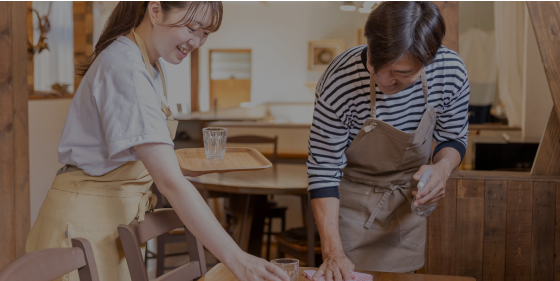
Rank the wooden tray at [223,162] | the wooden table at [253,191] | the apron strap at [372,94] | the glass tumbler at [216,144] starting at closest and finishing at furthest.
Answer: the wooden tray at [223,162], the apron strap at [372,94], the glass tumbler at [216,144], the wooden table at [253,191]

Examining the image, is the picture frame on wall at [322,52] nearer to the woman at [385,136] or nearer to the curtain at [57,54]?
the curtain at [57,54]

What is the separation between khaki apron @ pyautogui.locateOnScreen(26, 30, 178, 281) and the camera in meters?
1.30

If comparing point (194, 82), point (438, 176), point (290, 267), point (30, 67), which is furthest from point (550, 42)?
point (194, 82)

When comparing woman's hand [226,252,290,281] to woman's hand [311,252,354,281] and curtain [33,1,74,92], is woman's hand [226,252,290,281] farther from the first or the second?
curtain [33,1,74,92]

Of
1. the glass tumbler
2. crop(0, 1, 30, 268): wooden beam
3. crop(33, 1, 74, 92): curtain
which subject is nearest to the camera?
the glass tumbler

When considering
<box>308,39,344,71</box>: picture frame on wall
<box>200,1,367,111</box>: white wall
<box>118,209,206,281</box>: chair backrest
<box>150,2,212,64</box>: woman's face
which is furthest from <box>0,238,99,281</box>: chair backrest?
<box>200,1,367,111</box>: white wall

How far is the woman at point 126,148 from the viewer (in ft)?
3.62

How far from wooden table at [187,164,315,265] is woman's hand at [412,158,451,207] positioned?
1.31 meters

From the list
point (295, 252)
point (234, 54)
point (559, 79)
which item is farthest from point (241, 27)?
point (559, 79)

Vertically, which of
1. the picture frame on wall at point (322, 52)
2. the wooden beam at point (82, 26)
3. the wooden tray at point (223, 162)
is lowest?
the wooden tray at point (223, 162)

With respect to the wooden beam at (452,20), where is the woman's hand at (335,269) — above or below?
below

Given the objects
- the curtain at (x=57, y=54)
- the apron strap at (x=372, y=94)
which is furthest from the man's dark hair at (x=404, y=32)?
the curtain at (x=57, y=54)

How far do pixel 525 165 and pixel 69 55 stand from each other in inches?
203

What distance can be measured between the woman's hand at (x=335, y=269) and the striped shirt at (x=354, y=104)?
211 mm
